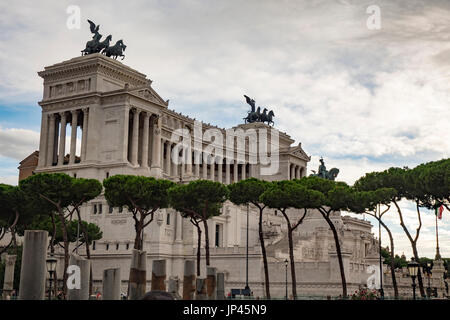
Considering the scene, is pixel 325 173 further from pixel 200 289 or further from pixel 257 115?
pixel 200 289

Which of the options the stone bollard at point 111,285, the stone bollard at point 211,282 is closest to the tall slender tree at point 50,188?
the stone bollard at point 211,282

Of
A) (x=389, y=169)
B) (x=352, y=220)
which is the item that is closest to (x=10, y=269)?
(x=389, y=169)

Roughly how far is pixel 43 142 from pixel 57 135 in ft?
10.2

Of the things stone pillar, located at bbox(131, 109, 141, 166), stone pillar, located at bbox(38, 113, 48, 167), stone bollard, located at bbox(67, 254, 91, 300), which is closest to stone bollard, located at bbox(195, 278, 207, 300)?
stone bollard, located at bbox(67, 254, 91, 300)

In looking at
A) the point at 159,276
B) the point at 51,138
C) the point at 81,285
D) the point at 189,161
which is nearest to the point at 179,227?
the point at 51,138

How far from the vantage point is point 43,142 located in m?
104

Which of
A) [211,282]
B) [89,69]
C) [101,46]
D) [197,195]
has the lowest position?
[211,282]

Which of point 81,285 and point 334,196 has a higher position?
point 334,196

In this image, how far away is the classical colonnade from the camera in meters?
100

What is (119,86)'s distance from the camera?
339ft

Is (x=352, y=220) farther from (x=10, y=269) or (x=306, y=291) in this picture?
(x=10, y=269)

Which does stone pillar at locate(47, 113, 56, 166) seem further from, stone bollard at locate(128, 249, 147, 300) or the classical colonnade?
stone bollard at locate(128, 249, 147, 300)

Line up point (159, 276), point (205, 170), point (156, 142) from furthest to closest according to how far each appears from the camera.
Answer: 1. point (205, 170)
2. point (156, 142)
3. point (159, 276)
